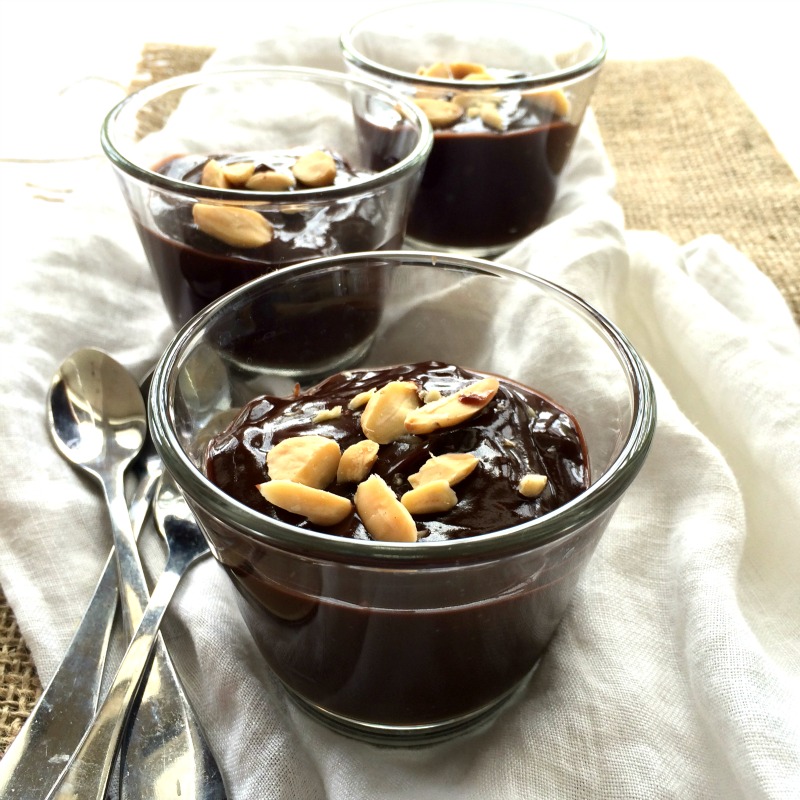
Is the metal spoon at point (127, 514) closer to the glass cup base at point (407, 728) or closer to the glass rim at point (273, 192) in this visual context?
the glass cup base at point (407, 728)

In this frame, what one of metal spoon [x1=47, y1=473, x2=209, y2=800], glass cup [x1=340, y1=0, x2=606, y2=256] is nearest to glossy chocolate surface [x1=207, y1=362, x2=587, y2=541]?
metal spoon [x1=47, y1=473, x2=209, y2=800]

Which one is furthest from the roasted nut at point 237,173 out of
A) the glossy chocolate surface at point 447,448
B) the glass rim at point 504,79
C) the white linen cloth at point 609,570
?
the glossy chocolate surface at point 447,448

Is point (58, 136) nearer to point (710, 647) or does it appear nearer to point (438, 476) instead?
point (438, 476)

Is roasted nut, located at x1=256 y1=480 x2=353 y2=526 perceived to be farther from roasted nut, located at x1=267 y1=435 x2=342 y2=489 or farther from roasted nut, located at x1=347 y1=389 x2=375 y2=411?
roasted nut, located at x1=347 y1=389 x2=375 y2=411

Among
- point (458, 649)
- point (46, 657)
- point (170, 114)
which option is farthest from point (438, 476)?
point (170, 114)

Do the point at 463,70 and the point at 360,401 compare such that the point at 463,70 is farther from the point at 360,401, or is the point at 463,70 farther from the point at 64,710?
the point at 64,710
